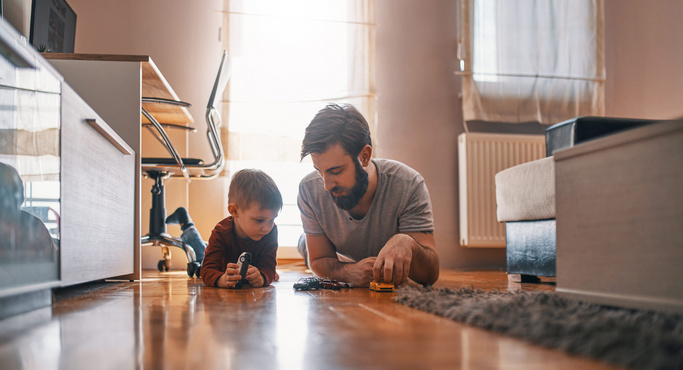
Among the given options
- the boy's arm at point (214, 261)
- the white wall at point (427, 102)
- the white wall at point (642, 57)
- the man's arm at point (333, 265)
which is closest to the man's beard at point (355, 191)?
the man's arm at point (333, 265)

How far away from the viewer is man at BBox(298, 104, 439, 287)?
1669mm

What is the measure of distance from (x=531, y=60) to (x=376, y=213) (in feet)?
7.93

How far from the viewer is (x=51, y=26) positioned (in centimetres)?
222

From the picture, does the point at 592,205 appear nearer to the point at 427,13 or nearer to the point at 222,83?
the point at 222,83

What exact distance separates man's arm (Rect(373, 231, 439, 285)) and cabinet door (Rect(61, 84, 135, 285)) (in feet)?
2.44

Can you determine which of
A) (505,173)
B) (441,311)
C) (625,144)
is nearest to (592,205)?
(625,144)

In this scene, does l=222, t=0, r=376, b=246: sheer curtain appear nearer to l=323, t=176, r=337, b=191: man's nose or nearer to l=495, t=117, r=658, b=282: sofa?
l=495, t=117, r=658, b=282: sofa

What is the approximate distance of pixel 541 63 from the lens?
3.71m

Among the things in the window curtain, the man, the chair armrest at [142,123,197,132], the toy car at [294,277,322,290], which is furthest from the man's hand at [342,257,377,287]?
the window curtain

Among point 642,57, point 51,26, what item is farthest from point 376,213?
point 642,57

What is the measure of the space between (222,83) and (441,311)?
2144 millimetres

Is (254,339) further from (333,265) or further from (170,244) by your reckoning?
(170,244)

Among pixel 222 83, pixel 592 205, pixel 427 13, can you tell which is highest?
pixel 427 13

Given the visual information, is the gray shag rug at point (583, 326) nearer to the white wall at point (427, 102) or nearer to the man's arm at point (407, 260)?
the man's arm at point (407, 260)
